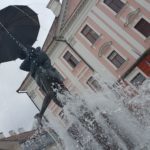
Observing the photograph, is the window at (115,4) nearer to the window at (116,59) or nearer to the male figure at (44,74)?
the window at (116,59)

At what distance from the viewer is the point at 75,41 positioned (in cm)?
2859

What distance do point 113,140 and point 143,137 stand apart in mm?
689

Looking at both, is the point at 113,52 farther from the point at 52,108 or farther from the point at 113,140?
the point at 113,140

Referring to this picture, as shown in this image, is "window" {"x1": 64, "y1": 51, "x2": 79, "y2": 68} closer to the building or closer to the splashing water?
the building

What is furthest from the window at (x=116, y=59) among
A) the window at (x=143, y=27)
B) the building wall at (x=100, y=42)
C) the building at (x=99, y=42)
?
the window at (x=143, y=27)

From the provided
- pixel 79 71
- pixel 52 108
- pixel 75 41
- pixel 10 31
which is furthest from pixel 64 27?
pixel 10 31

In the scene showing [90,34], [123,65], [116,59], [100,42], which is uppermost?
[90,34]

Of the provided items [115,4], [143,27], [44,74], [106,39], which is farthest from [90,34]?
[44,74]

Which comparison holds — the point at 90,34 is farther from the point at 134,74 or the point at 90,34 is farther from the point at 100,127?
the point at 100,127

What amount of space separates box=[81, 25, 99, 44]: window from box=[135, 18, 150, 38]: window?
2975 millimetres

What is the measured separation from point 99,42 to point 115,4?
2.34m

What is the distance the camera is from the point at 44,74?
1045 cm

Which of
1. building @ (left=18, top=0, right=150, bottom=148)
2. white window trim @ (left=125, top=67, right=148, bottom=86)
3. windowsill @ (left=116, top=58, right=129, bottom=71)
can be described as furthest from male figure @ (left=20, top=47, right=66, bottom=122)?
windowsill @ (left=116, top=58, right=129, bottom=71)

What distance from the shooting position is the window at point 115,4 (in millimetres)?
26094
